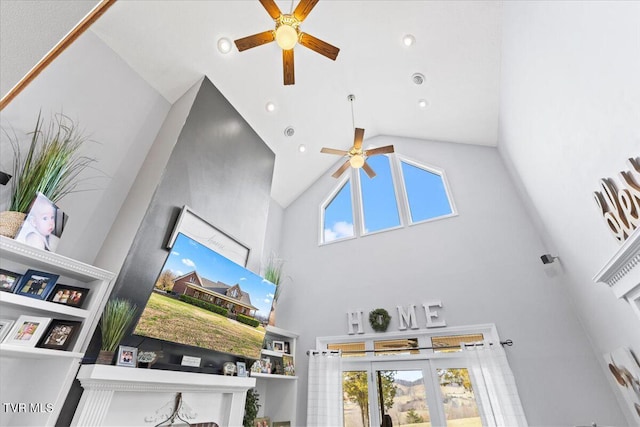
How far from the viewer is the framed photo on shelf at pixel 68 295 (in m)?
2.19

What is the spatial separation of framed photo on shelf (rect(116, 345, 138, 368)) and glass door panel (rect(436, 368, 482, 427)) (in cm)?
356

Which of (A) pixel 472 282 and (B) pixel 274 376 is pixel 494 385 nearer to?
(A) pixel 472 282

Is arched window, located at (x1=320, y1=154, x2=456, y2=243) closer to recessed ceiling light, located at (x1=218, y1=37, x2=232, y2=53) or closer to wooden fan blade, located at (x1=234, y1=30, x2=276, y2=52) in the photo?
recessed ceiling light, located at (x1=218, y1=37, x2=232, y2=53)

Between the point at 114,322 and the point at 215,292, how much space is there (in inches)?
38.0

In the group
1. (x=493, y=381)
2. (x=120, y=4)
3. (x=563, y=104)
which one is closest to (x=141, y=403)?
(x=493, y=381)

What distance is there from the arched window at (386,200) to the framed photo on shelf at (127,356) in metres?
3.70

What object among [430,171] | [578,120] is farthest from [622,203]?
[430,171]

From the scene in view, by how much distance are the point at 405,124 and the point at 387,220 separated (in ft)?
6.23

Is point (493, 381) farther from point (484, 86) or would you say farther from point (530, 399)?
point (484, 86)

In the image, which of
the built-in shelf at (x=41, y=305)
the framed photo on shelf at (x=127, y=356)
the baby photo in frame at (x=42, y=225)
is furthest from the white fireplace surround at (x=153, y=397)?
the baby photo in frame at (x=42, y=225)

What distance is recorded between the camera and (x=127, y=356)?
229 centimetres

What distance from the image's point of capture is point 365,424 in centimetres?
384

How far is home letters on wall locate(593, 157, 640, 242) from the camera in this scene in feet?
5.54

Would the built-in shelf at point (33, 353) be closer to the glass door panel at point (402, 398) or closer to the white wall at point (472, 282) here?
the white wall at point (472, 282)
